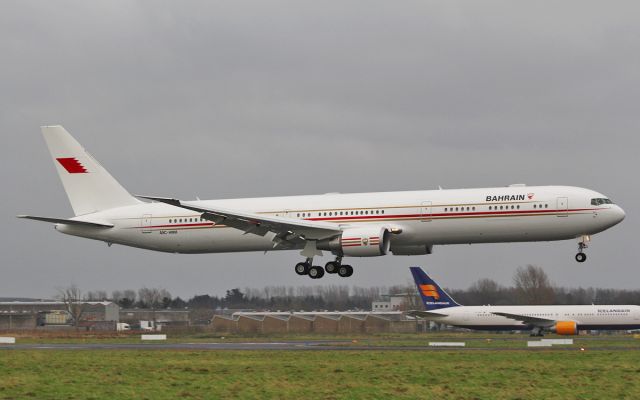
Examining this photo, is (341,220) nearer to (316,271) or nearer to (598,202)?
(316,271)

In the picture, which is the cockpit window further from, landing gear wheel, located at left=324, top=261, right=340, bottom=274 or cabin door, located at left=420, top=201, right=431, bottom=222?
landing gear wheel, located at left=324, top=261, right=340, bottom=274

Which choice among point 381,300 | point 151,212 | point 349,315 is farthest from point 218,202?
point 381,300

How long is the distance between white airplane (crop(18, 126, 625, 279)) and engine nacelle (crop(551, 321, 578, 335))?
24.4 m

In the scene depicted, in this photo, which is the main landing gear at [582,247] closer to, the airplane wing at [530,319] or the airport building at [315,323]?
the airplane wing at [530,319]

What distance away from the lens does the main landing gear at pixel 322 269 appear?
60906mm

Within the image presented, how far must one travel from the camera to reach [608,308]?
81.2 meters

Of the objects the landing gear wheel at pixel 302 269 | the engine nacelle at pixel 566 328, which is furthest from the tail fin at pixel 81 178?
the engine nacelle at pixel 566 328

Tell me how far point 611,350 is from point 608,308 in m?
28.2

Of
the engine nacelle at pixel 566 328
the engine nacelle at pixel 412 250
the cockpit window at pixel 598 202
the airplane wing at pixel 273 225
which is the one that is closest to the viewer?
the cockpit window at pixel 598 202

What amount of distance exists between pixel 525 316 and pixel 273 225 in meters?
32.7

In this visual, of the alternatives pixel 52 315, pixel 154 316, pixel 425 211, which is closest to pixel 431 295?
pixel 425 211

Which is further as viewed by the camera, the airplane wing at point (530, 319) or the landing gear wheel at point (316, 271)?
the airplane wing at point (530, 319)

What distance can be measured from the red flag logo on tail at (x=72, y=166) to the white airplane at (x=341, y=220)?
43.2 inches

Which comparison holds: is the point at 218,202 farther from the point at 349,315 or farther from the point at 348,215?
the point at 349,315
